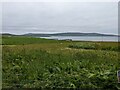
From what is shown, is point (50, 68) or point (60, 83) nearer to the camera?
point (60, 83)

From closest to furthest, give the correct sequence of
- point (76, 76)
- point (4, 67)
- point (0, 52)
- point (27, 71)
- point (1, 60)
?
1. point (76, 76)
2. point (27, 71)
3. point (4, 67)
4. point (1, 60)
5. point (0, 52)

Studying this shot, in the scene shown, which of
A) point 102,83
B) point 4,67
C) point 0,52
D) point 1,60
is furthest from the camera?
point 0,52

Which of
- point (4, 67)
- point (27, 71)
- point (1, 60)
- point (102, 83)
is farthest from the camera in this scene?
point (1, 60)

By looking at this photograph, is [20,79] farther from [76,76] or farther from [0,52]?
[0,52]

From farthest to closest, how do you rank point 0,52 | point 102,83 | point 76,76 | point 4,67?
point 0,52 → point 4,67 → point 76,76 → point 102,83

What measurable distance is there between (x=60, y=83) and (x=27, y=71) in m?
1.37

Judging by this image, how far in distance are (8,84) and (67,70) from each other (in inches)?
64.9

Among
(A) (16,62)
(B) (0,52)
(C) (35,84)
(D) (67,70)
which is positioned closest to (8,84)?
(C) (35,84)

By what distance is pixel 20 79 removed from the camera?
546 cm

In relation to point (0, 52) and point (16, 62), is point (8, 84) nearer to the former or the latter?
point (16, 62)

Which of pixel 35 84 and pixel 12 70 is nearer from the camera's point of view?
pixel 35 84

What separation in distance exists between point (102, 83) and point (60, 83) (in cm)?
85

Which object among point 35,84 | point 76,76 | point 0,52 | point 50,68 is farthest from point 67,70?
point 0,52

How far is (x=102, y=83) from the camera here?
486cm
